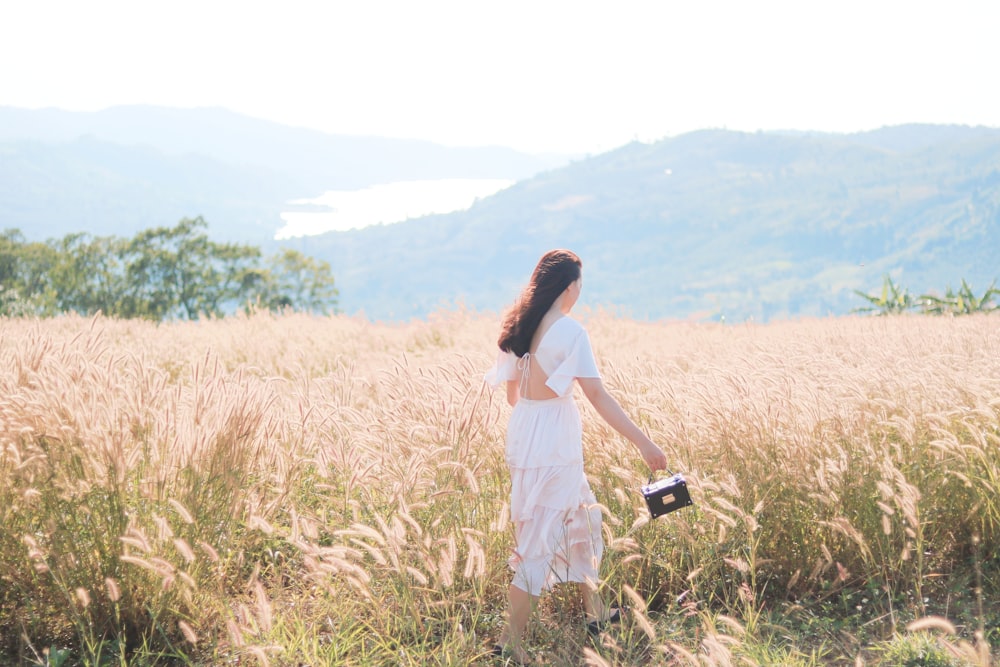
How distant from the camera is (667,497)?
3.15m

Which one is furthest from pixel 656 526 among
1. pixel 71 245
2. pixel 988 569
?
pixel 71 245

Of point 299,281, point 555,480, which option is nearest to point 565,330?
point 555,480

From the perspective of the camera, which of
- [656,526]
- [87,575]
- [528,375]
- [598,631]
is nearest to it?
[87,575]

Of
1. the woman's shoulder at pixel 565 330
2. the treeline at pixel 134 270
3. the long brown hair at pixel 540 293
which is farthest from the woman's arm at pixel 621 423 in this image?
the treeline at pixel 134 270

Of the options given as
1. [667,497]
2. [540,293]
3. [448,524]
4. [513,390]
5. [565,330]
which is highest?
[540,293]

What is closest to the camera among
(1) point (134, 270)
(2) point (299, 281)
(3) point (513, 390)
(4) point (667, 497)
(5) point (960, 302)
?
(4) point (667, 497)

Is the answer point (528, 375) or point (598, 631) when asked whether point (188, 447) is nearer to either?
point (528, 375)

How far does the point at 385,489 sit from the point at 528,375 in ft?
3.27

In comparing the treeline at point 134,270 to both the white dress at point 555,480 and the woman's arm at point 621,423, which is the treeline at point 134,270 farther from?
the woman's arm at point 621,423

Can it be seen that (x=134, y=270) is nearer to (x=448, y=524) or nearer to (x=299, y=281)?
(x=299, y=281)

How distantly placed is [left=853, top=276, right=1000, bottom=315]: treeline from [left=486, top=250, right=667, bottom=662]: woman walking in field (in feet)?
43.4

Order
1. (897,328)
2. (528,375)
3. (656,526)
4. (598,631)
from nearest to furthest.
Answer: (598,631) < (528,375) < (656,526) < (897,328)

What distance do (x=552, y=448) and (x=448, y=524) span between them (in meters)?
0.63

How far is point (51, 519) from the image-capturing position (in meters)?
3.02
